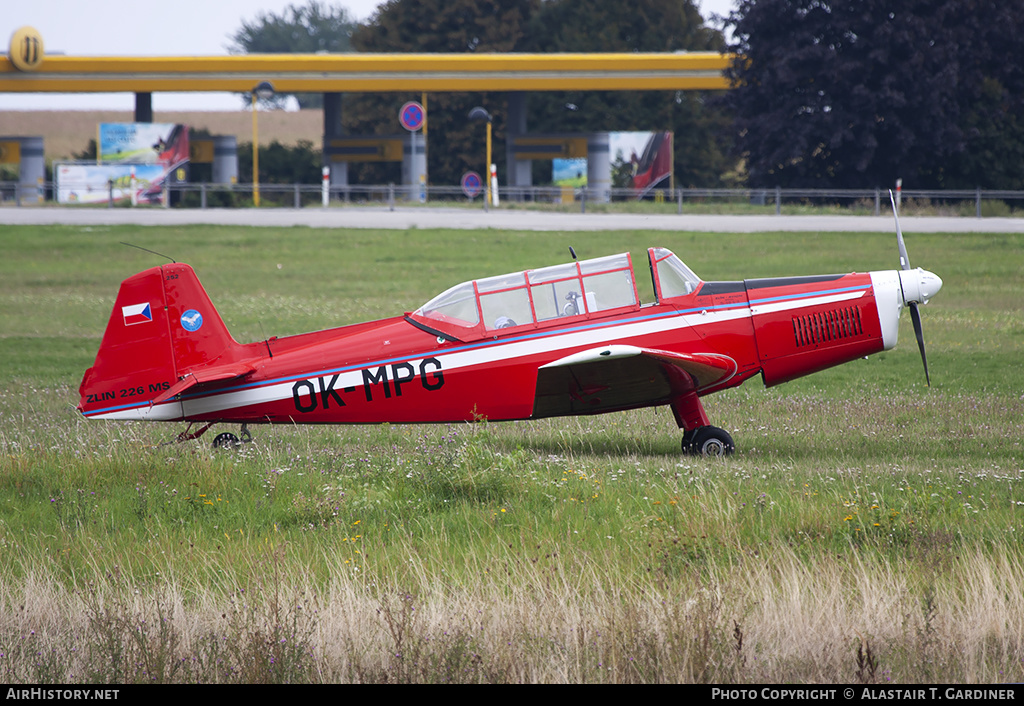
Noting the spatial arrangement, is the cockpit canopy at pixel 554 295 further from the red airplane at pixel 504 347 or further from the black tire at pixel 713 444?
the black tire at pixel 713 444

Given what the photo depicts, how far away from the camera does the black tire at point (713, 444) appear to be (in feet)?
34.4

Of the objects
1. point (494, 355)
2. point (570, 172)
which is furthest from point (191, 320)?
point (570, 172)

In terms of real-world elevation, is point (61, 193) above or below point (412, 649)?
above

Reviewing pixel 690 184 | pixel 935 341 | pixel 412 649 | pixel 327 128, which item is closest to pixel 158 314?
pixel 412 649

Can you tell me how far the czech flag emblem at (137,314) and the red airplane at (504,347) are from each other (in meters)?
0.01

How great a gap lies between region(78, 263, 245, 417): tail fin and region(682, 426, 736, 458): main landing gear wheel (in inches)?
194

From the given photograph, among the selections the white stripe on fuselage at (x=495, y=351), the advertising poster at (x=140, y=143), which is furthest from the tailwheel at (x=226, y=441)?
the advertising poster at (x=140, y=143)

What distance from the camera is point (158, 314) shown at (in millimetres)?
10578

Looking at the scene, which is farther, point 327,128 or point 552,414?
point 327,128

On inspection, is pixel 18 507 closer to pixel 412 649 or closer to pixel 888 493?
pixel 412 649

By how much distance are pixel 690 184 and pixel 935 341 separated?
1538 inches

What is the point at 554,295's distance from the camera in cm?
1046

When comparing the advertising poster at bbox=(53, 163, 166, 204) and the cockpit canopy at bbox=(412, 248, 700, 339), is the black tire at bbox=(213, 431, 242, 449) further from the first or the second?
the advertising poster at bbox=(53, 163, 166, 204)

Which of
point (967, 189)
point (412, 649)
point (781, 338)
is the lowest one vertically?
point (412, 649)
